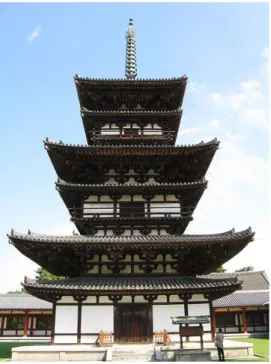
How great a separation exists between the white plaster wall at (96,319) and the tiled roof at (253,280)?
29.1 metres

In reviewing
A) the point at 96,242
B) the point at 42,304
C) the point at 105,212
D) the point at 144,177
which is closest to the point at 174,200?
the point at 144,177

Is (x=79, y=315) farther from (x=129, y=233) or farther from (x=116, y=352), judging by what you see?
(x=129, y=233)

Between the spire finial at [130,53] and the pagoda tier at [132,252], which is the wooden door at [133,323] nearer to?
the pagoda tier at [132,252]

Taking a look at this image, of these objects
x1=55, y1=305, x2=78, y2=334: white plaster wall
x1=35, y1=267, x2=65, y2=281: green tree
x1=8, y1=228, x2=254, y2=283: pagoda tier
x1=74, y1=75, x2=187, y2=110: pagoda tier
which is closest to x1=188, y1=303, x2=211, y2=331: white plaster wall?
x1=8, y1=228, x2=254, y2=283: pagoda tier

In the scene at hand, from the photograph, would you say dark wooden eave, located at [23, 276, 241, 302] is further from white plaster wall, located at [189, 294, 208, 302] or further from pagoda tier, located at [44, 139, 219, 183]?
pagoda tier, located at [44, 139, 219, 183]

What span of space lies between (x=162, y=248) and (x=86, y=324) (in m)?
A: 5.10

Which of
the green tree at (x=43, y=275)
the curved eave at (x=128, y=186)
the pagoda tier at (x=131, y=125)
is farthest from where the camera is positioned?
the green tree at (x=43, y=275)

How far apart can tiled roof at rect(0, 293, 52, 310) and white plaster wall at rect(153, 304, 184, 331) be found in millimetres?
24408

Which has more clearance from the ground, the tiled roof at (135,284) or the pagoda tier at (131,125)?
the pagoda tier at (131,125)

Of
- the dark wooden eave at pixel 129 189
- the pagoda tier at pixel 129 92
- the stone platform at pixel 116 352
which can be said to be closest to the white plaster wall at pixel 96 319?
the stone platform at pixel 116 352

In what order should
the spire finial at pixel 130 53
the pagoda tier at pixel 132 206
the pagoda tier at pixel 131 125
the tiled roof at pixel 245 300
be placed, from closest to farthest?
1. the pagoda tier at pixel 132 206
2. the pagoda tier at pixel 131 125
3. the spire finial at pixel 130 53
4. the tiled roof at pixel 245 300

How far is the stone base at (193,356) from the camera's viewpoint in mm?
14328

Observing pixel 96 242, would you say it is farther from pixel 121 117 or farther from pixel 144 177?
pixel 121 117

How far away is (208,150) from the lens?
67.7 ft
